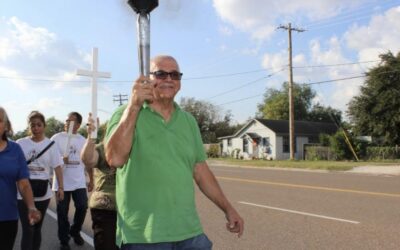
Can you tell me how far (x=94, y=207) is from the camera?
481 cm

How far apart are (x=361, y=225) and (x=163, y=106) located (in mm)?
6398

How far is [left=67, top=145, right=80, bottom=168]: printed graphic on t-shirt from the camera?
7445 millimetres

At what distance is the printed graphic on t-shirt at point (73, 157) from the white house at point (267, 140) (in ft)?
140

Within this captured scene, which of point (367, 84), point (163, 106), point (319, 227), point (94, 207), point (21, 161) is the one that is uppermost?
point (367, 84)

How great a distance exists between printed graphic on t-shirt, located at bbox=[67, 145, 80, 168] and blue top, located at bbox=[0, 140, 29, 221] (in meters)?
2.84

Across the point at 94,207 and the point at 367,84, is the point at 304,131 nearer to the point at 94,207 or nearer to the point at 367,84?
the point at 367,84

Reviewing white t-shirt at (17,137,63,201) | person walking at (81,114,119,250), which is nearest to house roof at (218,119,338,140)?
white t-shirt at (17,137,63,201)

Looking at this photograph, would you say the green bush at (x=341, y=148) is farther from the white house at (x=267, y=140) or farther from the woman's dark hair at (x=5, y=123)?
the woman's dark hair at (x=5, y=123)

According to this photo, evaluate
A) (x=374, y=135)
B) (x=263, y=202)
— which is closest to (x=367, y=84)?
(x=374, y=135)

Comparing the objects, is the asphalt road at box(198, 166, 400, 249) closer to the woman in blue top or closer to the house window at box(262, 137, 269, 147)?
the woman in blue top

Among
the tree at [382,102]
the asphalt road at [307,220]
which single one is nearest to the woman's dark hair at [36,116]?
the asphalt road at [307,220]

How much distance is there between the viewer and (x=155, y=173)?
9.94 ft

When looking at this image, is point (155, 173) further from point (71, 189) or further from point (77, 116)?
point (71, 189)

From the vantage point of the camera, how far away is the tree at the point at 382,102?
4288cm
